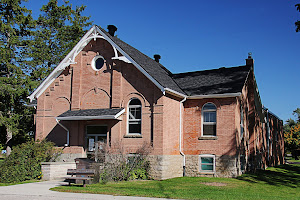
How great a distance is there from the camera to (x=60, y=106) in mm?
21094

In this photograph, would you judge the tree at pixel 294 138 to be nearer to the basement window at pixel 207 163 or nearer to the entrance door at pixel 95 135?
the basement window at pixel 207 163

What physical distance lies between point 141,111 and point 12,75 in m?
20.4

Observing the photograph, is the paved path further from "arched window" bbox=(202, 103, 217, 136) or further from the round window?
"arched window" bbox=(202, 103, 217, 136)

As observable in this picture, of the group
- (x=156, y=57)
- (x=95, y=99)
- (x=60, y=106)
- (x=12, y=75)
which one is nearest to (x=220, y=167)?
(x=95, y=99)

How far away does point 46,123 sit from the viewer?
836 inches

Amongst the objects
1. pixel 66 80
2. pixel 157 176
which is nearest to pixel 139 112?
pixel 157 176

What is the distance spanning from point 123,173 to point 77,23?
93.0ft

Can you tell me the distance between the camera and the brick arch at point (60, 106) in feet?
68.7

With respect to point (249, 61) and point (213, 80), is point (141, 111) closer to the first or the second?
point (213, 80)

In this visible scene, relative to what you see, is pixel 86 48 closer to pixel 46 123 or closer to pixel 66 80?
pixel 66 80

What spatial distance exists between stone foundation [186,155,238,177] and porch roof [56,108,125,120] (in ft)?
17.7

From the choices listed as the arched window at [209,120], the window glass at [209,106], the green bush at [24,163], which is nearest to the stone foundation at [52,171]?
the green bush at [24,163]

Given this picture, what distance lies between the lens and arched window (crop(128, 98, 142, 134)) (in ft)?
62.2

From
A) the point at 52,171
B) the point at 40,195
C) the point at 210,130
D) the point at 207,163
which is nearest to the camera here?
the point at 40,195
